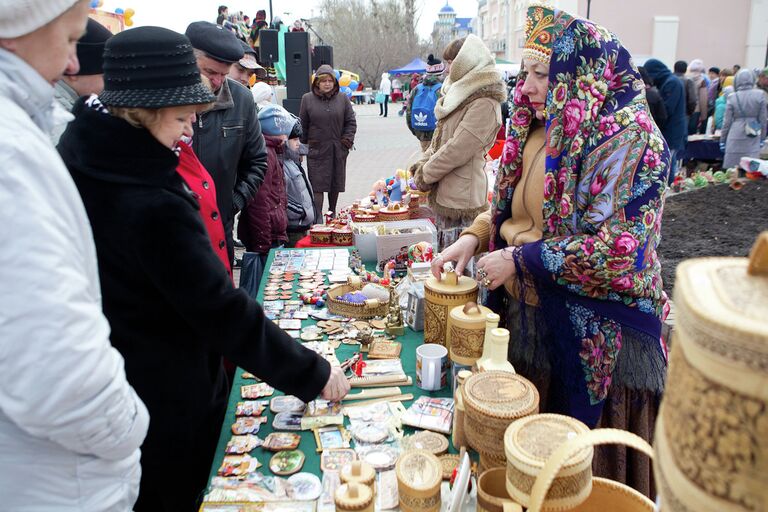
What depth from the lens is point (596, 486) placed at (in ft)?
3.62

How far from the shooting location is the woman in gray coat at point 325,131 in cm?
651

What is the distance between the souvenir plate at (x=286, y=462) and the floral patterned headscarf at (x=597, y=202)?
86cm

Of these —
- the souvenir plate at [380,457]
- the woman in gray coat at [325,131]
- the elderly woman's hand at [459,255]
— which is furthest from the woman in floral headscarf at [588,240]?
the woman in gray coat at [325,131]

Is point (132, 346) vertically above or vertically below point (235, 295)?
below

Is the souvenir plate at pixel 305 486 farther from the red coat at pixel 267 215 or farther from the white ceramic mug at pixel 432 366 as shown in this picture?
the red coat at pixel 267 215

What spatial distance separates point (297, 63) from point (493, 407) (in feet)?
31.2

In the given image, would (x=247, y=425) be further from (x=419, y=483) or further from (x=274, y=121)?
(x=274, y=121)

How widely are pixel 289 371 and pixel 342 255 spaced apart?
5.63 ft

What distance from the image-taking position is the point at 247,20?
49.6 ft

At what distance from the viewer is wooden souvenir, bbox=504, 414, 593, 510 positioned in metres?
0.99

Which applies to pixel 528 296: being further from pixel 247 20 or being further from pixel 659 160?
pixel 247 20

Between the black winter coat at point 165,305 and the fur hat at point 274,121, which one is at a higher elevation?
the fur hat at point 274,121

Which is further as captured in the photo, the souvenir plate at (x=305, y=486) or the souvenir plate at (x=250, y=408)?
the souvenir plate at (x=250, y=408)

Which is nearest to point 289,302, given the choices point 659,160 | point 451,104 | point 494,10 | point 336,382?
point 336,382
